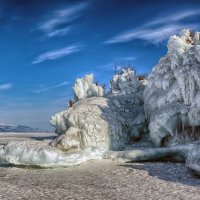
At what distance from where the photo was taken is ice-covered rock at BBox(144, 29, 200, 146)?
15812 mm

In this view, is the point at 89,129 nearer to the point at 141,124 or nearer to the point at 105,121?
the point at 105,121

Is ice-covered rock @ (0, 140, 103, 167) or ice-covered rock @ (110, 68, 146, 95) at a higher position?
ice-covered rock @ (110, 68, 146, 95)

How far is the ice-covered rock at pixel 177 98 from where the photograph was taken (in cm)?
1581

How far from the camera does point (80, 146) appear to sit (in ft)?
54.7

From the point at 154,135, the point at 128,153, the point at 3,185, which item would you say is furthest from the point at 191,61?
the point at 3,185

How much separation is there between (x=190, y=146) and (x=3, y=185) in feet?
21.2

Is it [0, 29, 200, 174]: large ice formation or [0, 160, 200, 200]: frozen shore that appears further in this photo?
[0, 29, 200, 174]: large ice formation

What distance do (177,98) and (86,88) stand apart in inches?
326

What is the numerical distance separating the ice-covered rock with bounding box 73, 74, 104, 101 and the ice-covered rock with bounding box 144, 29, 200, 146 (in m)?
5.27

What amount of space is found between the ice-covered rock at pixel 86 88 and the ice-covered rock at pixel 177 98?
5.27 metres

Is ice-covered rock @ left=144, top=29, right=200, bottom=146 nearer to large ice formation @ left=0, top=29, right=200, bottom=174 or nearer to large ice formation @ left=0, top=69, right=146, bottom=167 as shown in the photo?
large ice formation @ left=0, top=29, right=200, bottom=174

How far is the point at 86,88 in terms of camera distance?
24.0 m

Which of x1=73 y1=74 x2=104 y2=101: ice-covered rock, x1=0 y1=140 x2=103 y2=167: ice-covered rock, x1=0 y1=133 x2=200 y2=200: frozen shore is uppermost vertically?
x1=73 y1=74 x2=104 y2=101: ice-covered rock

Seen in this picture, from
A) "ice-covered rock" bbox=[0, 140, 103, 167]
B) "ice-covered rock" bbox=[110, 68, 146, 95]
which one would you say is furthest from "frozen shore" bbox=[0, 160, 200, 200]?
"ice-covered rock" bbox=[110, 68, 146, 95]
